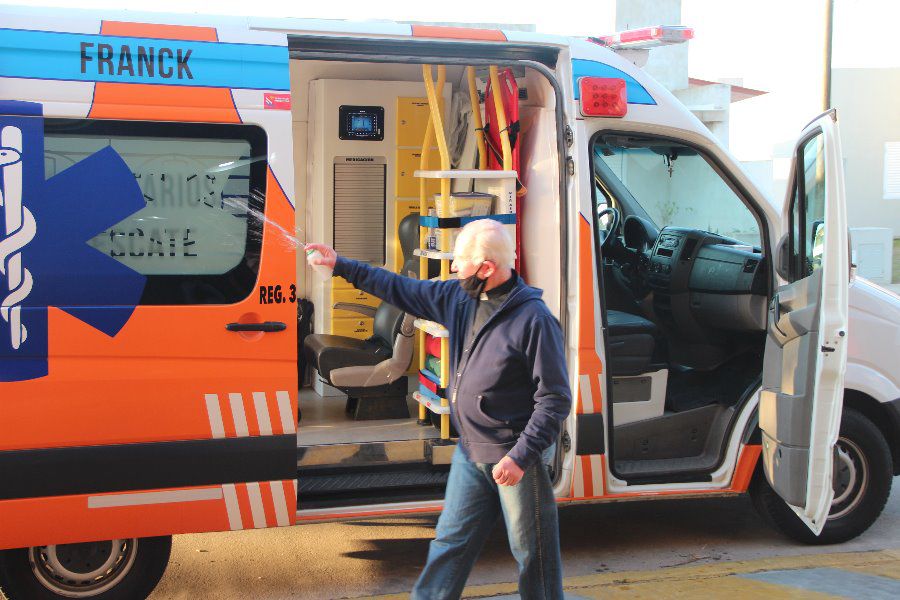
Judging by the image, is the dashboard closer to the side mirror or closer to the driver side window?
the side mirror

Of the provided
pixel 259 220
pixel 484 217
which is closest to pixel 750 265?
pixel 484 217

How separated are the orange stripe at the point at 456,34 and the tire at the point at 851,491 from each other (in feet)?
8.03

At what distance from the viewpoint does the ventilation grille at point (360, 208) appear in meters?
6.77

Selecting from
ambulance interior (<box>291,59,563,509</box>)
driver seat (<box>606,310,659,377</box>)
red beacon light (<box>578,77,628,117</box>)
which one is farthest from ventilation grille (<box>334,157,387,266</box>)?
red beacon light (<box>578,77,628,117</box>)

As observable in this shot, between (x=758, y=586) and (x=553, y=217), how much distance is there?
6.08ft

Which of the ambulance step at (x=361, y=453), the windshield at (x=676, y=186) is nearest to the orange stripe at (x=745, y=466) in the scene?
the windshield at (x=676, y=186)

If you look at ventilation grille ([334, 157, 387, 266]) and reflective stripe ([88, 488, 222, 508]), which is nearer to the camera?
reflective stripe ([88, 488, 222, 508])

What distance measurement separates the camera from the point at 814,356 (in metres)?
4.13

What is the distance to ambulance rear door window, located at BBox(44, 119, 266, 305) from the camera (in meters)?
4.19

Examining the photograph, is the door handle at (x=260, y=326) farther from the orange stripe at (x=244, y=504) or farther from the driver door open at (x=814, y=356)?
the driver door open at (x=814, y=356)

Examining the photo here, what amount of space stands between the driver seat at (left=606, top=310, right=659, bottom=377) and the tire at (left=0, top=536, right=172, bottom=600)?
2393mm

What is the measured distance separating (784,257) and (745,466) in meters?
1.07

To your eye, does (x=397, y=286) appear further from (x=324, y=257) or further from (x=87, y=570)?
(x=87, y=570)

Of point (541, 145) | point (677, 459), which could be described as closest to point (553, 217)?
point (541, 145)
